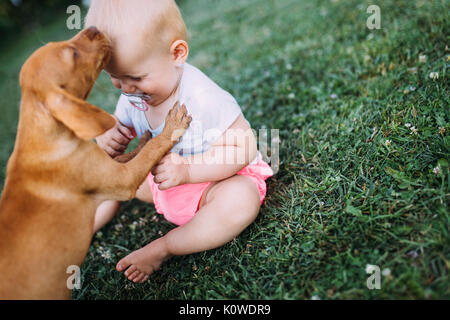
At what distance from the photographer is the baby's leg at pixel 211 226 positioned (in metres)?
2.20

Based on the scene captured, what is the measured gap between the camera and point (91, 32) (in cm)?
193

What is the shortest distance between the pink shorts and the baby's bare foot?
24 cm

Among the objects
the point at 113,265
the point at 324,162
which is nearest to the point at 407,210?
the point at 324,162

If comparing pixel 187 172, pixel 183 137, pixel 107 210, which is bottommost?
pixel 107 210

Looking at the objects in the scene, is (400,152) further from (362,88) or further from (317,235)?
(362,88)

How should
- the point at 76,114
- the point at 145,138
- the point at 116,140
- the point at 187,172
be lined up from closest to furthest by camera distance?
1. the point at 76,114
2. the point at 187,172
3. the point at 145,138
4. the point at 116,140

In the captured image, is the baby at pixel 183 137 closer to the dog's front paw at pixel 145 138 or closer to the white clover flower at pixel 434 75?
the dog's front paw at pixel 145 138

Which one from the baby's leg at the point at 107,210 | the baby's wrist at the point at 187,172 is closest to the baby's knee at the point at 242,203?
the baby's wrist at the point at 187,172

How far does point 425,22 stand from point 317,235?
9.15ft

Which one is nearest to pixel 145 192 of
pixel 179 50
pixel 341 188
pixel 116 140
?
pixel 116 140

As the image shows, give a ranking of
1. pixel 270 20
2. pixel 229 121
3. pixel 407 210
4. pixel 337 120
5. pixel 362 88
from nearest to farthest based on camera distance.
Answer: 1. pixel 407 210
2. pixel 229 121
3. pixel 337 120
4. pixel 362 88
5. pixel 270 20

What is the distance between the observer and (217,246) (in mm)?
2287

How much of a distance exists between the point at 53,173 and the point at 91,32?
0.81 metres

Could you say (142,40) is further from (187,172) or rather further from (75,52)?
(187,172)
